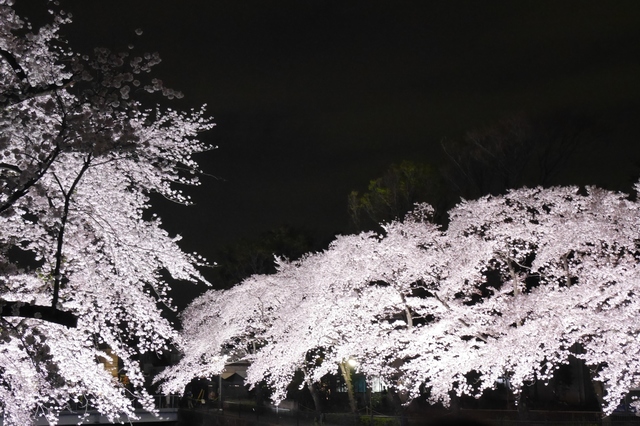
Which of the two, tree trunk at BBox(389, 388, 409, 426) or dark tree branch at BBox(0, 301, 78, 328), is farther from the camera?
tree trunk at BBox(389, 388, 409, 426)

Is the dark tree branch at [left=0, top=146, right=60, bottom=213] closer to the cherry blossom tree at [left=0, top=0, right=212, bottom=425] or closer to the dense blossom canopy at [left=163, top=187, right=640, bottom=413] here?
the cherry blossom tree at [left=0, top=0, right=212, bottom=425]

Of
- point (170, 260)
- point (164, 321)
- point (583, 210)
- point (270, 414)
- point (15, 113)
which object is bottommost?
point (270, 414)

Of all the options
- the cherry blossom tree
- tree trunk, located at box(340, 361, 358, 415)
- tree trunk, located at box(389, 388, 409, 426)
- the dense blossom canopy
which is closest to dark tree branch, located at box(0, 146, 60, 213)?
the cherry blossom tree

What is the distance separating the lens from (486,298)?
1633cm

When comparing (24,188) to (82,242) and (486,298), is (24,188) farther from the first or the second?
(486,298)

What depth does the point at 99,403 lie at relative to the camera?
8797 millimetres

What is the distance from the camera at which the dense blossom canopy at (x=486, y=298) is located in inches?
528

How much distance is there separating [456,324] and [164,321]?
9.08 meters

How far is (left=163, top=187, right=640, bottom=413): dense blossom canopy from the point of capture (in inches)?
528

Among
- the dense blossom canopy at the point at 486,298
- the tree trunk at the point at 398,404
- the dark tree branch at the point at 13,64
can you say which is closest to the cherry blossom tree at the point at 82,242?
the dark tree branch at the point at 13,64

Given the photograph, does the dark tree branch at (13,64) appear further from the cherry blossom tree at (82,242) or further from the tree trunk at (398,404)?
the tree trunk at (398,404)

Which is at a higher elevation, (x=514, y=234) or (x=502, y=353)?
(x=514, y=234)

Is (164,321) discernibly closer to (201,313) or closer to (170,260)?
(170,260)

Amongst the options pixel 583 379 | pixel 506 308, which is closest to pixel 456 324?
pixel 506 308
